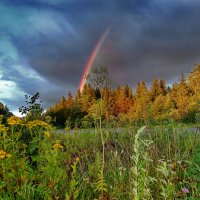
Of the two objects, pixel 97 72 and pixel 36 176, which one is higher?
pixel 97 72

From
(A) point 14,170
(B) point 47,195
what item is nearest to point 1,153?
(A) point 14,170

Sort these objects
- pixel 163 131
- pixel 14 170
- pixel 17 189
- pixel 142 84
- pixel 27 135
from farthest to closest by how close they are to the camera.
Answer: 1. pixel 142 84
2. pixel 163 131
3. pixel 27 135
4. pixel 14 170
5. pixel 17 189

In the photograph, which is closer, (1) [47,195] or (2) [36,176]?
(1) [47,195]

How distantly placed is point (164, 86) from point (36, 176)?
45529 mm

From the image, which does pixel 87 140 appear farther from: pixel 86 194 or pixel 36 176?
pixel 36 176

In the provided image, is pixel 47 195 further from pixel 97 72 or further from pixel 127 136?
pixel 127 136

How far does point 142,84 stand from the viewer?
152ft

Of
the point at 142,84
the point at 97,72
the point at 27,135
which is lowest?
the point at 27,135

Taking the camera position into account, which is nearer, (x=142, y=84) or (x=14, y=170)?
(x=14, y=170)

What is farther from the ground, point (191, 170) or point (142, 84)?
point (142, 84)

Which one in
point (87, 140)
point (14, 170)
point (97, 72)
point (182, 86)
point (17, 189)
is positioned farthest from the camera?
point (182, 86)

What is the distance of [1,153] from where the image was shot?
3488 millimetres

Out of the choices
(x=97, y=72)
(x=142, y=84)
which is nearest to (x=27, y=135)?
(x=97, y=72)

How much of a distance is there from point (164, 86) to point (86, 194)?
4489cm
